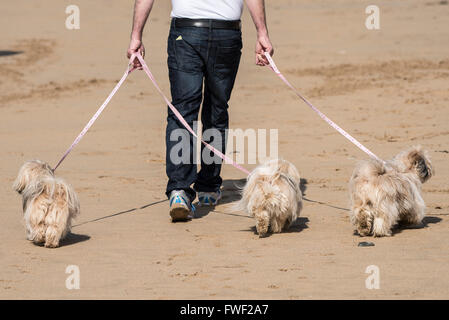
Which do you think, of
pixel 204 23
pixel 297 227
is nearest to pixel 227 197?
pixel 297 227

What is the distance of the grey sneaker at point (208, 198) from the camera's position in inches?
321

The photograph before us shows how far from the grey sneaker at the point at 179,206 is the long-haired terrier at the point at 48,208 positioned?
1.02 metres

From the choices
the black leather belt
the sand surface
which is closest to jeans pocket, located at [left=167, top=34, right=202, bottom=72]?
the black leather belt

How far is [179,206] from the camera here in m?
7.32

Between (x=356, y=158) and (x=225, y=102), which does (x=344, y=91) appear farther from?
(x=225, y=102)

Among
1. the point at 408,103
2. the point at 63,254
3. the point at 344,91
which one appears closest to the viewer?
the point at 63,254

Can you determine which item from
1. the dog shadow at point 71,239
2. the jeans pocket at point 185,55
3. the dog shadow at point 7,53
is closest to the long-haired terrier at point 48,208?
the dog shadow at point 71,239

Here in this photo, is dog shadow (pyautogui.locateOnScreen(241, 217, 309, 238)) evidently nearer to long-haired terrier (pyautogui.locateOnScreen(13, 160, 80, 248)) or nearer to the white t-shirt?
long-haired terrier (pyautogui.locateOnScreen(13, 160, 80, 248))

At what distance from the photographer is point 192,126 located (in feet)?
24.8

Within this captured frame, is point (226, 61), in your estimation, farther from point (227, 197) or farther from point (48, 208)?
point (48, 208)

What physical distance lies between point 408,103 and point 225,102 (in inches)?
251

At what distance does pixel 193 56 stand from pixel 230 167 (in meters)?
2.78

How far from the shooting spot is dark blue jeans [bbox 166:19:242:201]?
24.6ft
